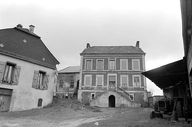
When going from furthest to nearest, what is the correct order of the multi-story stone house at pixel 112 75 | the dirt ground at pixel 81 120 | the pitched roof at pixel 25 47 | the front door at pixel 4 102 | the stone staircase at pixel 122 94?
1. the multi-story stone house at pixel 112 75
2. the stone staircase at pixel 122 94
3. the pitched roof at pixel 25 47
4. the front door at pixel 4 102
5. the dirt ground at pixel 81 120

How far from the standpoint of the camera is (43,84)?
18469 mm

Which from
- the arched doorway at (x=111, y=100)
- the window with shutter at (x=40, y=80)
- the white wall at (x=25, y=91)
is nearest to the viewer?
the white wall at (x=25, y=91)

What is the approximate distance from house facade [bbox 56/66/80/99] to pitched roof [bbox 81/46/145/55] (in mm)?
5423

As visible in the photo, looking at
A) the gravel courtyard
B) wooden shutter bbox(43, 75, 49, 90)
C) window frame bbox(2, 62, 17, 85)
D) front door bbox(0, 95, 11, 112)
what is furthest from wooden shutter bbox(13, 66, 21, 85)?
the gravel courtyard

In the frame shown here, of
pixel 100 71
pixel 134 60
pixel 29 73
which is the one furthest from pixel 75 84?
pixel 29 73

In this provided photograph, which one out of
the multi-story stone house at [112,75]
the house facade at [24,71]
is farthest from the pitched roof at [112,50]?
the house facade at [24,71]

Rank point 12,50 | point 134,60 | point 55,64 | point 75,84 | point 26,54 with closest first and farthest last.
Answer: point 12,50 < point 26,54 < point 55,64 < point 134,60 < point 75,84

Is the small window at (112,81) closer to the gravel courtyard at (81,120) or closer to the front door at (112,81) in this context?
the front door at (112,81)

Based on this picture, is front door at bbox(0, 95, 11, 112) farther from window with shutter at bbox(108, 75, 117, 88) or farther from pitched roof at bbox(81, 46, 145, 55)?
window with shutter at bbox(108, 75, 117, 88)

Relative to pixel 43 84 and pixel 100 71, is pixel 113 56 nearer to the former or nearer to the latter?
pixel 100 71

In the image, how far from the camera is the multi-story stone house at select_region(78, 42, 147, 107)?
2403 cm

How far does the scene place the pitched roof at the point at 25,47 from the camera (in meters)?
16.4

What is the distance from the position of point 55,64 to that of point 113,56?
9294 mm

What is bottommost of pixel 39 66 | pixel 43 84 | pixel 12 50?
pixel 43 84
